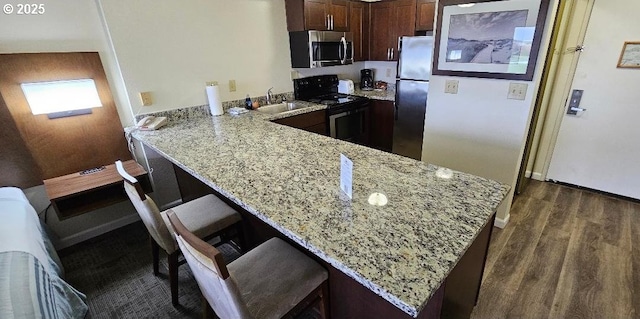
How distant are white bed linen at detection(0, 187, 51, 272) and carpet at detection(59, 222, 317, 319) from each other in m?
0.42

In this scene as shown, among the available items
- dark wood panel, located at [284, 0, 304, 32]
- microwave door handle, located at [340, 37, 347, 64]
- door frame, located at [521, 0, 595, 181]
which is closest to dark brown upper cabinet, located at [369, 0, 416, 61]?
microwave door handle, located at [340, 37, 347, 64]

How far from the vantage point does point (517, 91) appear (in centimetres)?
205

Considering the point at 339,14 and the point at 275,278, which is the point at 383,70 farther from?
the point at 275,278

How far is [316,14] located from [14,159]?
115 inches

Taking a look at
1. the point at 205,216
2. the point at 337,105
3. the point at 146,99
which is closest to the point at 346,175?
the point at 205,216

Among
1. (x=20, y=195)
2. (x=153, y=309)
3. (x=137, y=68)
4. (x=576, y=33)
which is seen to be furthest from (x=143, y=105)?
(x=576, y=33)

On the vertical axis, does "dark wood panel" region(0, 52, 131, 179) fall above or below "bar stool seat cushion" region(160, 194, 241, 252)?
above

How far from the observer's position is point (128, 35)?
224 centimetres

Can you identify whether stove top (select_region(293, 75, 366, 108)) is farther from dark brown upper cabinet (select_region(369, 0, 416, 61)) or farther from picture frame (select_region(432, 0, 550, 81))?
picture frame (select_region(432, 0, 550, 81))

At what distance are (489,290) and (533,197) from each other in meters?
1.59

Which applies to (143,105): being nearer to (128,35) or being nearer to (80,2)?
(128,35)

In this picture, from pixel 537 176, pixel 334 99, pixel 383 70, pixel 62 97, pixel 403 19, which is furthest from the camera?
pixel 383 70

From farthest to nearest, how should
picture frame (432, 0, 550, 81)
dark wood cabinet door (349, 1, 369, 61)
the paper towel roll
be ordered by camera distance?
dark wood cabinet door (349, 1, 369, 61)
the paper towel roll
picture frame (432, 0, 550, 81)

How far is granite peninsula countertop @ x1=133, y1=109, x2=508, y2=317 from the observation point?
788mm
